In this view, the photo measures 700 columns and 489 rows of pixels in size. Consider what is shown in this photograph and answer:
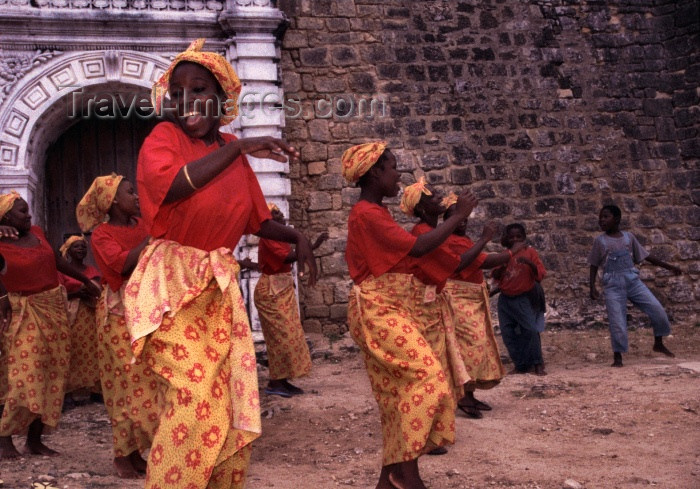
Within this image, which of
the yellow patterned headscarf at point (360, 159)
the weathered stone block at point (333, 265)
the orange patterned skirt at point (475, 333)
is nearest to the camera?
the yellow patterned headscarf at point (360, 159)

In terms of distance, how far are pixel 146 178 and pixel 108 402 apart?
238 centimetres

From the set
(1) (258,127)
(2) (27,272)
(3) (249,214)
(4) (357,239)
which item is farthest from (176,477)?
(1) (258,127)

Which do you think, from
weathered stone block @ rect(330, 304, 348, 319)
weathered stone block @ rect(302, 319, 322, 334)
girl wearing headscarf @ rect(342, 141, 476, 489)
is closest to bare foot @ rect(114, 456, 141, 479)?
girl wearing headscarf @ rect(342, 141, 476, 489)

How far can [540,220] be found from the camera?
1026 centimetres

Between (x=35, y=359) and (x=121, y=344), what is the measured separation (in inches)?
39.2

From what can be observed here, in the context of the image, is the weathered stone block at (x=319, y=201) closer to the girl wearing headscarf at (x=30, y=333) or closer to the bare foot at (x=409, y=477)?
the girl wearing headscarf at (x=30, y=333)

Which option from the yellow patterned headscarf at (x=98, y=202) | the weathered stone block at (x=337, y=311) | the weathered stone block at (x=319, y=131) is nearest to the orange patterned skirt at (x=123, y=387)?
the yellow patterned headscarf at (x=98, y=202)

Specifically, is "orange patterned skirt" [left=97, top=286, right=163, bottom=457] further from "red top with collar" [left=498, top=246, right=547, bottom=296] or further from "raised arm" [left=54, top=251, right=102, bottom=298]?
"red top with collar" [left=498, top=246, right=547, bottom=296]

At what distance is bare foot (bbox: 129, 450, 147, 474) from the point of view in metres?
4.62

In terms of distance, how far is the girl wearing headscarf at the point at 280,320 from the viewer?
7.00 m

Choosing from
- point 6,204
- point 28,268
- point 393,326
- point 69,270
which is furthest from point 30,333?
point 393,326

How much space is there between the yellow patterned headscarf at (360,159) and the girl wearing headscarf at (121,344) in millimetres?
1242

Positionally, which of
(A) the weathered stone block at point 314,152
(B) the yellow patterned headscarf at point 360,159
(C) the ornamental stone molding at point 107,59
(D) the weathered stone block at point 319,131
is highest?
(C) the ornamental stone molding at point 107,59

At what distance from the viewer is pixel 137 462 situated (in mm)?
4648
